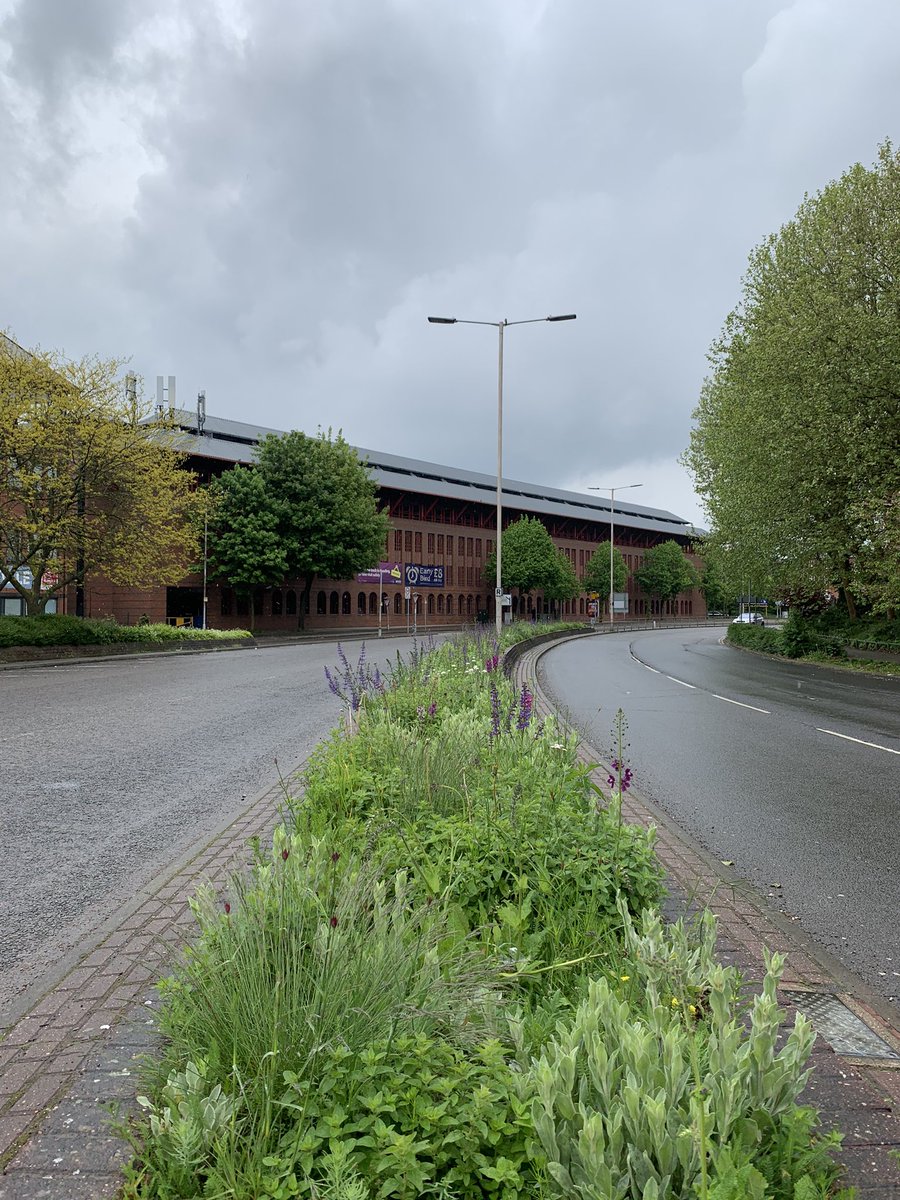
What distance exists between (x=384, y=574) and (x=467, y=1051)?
72084 millimetres

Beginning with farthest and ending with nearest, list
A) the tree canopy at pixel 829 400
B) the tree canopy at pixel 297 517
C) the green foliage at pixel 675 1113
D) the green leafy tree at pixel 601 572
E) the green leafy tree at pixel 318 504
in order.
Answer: the green leafy tree at pixel 601 572, the green leafy tree at pixel 318 504, the tree canopy at pixel 297 517, the tree canopy at pixel 829 400, the green foliage at pixel 675 1113

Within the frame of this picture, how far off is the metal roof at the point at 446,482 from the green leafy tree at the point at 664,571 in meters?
4.49

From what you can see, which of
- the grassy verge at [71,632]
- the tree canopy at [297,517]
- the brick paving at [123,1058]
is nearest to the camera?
the brick paving at [123,1058]

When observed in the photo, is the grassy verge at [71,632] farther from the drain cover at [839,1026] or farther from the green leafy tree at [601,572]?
the green leafy tree at [601,572]

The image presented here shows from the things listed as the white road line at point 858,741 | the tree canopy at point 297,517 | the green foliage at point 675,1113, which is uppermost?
the tree canopy at point 297,517

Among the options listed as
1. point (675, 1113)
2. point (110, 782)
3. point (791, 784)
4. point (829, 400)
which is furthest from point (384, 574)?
point (675, 1113)

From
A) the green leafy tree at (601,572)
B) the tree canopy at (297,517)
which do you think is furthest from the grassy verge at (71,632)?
the green leafy tree at (601,572)

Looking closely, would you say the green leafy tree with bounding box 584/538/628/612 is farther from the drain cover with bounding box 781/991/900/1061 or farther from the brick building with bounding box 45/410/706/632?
the drain cover with bounding box 781/991/900/1061

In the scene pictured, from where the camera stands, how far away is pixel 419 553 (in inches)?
3093

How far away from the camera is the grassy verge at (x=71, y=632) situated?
88.6 ft

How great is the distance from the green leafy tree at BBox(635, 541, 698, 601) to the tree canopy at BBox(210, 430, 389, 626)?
62.4 meters

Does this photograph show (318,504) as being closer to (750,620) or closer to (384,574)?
(384,574)

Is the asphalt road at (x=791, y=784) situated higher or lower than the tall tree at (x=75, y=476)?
lower

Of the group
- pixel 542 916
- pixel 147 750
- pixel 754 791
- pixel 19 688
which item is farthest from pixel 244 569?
pixel 542 916
